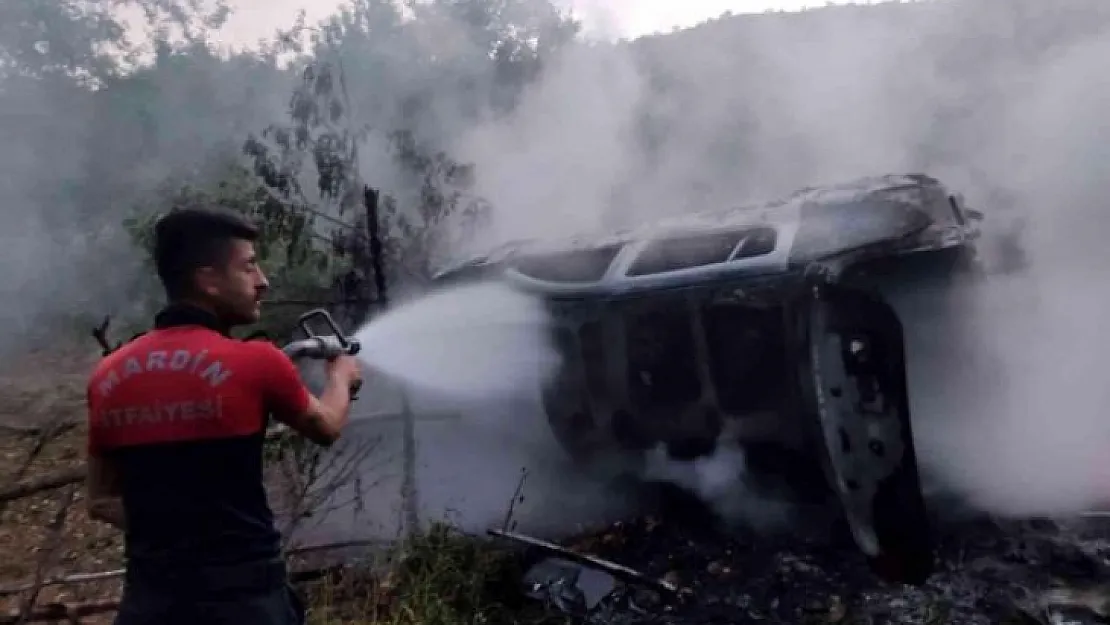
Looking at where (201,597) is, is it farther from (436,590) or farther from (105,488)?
(436,590)

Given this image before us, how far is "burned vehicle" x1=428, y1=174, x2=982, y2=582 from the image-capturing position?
145 inches

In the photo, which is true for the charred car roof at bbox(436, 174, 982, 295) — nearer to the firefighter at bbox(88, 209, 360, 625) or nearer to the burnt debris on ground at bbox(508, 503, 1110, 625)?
the burnt debris on ground at bbox(508, 503, 1110, 625)

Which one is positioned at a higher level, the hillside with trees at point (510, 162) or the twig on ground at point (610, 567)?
the hillside with trees at point (510, 162)

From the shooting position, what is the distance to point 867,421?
144 inches

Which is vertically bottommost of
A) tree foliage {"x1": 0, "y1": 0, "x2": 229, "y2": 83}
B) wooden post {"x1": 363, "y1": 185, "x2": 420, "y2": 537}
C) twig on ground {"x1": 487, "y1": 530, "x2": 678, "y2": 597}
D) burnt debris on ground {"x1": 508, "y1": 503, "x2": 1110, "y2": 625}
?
burnt debris on ground {"x1": 508, "y1": 503, "x2": 1110, "y2": 625}

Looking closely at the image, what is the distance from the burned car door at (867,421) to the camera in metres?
3.62

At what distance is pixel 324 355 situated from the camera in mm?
2562

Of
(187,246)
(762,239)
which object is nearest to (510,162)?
(762,239)

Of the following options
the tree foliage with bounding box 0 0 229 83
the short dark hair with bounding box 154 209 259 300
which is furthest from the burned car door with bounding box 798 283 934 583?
the tree foliage with bounding box 0 0 229 83

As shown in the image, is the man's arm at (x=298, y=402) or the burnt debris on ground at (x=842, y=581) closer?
the man's arm at (x=298, y=402)

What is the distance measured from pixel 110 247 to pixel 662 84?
324 inches

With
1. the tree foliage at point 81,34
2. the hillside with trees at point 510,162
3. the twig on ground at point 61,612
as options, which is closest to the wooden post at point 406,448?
the hillside with trees at point 510,162

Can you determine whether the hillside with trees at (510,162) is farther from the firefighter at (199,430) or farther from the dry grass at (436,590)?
the firefighter at (199,430)

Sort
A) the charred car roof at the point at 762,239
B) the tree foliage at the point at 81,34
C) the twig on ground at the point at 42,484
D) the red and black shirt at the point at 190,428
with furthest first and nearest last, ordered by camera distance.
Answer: the tree foliage at the point at 81,34 < the charred car roof at the point at 762,239 < the twig on ground at the point at 42,484 < the red and black shirt at the point at 190,428
